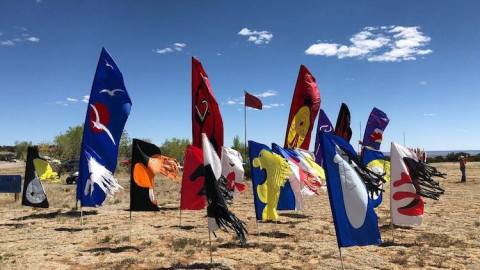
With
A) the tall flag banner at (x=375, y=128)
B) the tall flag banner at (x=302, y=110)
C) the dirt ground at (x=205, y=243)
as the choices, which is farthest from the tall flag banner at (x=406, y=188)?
the tall flag banner at (x=375, y=128)

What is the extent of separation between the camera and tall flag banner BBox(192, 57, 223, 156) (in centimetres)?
1410

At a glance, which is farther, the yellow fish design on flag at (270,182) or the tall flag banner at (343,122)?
the tall flag banner at (343,122)

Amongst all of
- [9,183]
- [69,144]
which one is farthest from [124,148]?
[9,183]

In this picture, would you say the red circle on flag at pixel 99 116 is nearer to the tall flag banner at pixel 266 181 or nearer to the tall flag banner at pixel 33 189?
the tall flag banner at pixel 266 181

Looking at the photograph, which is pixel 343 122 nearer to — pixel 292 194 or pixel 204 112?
pixel 292 194

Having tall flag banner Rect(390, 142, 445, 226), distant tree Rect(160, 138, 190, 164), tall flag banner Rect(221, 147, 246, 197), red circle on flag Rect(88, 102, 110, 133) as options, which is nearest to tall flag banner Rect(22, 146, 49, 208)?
red circle on flag Rect(88, 102, 110, 133)

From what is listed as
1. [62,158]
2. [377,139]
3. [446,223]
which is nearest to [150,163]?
[446,223]

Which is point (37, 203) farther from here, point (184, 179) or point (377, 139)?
point (377, 139)

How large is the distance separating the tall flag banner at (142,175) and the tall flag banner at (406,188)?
7.16 m

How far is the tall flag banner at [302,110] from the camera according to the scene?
21062 mm

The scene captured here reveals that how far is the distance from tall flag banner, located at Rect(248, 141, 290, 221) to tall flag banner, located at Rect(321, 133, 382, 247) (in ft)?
15.5

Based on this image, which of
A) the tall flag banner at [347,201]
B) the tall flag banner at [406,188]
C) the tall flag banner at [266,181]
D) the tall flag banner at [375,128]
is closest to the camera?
the tall flag banner at [347,201]

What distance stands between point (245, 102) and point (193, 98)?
19.1 feet

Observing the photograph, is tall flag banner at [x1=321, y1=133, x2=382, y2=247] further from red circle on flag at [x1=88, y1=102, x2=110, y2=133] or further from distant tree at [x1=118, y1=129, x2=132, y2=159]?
distant tree at [x1=118, y1=129, x2=132, y2=159]
